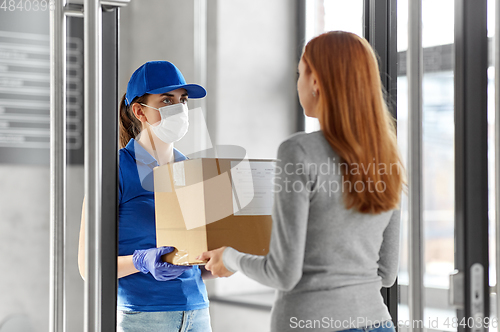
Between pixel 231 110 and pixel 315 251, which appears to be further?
pixel 231 110

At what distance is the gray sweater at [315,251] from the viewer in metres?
1.03

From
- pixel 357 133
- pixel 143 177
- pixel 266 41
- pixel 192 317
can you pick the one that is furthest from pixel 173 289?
pixel 266 41

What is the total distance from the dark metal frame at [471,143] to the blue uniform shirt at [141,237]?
2.56 ft

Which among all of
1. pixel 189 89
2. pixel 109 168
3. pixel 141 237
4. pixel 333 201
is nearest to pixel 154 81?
pixel 189 89

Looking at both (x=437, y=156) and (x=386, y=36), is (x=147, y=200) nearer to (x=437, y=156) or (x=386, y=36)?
(x=386, y=36)

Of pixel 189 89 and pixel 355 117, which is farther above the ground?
pixel 189 89

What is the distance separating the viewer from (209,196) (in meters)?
1.24

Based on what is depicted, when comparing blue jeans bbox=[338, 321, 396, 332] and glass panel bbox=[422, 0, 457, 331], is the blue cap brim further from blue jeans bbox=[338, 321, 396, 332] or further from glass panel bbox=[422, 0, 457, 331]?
glass panel bbox=[422, 0, 457, 331]

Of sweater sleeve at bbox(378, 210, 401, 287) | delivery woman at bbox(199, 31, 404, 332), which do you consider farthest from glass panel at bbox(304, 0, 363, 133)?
sweater sleeve at bbox(378, 210, 401, 287)

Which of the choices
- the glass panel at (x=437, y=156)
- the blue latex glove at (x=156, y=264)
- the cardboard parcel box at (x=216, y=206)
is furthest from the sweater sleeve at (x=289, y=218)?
the glass panel at (x=437, y=156)

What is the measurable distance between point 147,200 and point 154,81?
35 centimetres

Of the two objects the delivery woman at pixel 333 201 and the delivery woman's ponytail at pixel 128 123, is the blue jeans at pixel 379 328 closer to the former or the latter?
the delivery woman at pixel 333 201

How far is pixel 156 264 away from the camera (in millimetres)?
1370

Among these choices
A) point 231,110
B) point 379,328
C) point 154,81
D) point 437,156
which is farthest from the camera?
point 437,156
